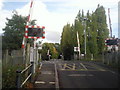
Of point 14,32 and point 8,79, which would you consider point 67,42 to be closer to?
point 14,32

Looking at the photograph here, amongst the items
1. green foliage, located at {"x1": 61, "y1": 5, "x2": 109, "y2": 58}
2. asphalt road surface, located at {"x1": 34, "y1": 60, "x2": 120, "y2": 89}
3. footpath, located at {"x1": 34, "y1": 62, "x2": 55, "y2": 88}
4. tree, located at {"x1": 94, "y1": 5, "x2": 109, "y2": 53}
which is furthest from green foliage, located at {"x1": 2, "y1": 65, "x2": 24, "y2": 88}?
tree, located at {"x1": 94, "y1": 5, "x2": 109, "y2": 53}

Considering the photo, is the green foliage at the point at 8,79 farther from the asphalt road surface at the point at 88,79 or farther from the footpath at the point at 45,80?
the asphalt road surface at the point at 88,79

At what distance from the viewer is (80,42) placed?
5750cm

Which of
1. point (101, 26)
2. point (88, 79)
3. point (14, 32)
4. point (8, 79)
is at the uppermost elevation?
point (101, 26)

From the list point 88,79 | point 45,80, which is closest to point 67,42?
point 88,79

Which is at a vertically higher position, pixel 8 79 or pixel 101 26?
pixel 101 26

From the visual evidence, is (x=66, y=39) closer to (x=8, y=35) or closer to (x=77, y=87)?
(x=8, y=35)

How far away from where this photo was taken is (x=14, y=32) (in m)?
38.1

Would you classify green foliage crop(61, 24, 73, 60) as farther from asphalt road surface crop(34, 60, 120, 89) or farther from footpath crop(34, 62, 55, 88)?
footpath crop(34, 62, 55, 88)

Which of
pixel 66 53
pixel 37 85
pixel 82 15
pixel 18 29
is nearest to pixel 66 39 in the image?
pixel 66 53

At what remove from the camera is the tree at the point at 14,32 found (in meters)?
37.1

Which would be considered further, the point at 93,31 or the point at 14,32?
the point at 93,31

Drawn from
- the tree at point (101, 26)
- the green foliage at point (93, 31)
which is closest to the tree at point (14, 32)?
the green foliage at point (93, 31)

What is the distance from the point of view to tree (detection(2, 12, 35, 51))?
3709 centimetres
